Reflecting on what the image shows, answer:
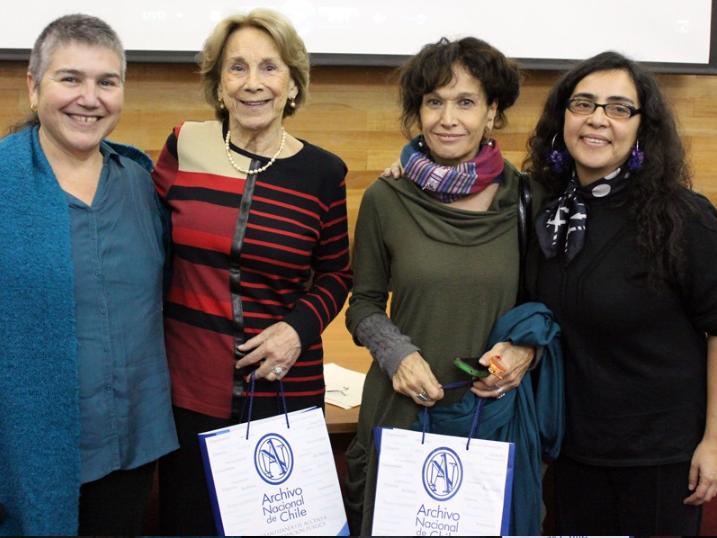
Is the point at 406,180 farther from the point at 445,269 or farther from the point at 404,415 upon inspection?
the point at 404,415

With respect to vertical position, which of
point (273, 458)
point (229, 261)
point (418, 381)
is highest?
point (229, 261)

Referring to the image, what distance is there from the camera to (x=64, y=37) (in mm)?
1496

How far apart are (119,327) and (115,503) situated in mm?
349

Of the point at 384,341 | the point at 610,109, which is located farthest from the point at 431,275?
the point at 610,109

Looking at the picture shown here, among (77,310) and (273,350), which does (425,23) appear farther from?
(77,310)

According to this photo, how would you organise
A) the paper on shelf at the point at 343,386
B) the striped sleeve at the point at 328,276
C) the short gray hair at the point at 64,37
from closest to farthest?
the short gray hair at the point at 64,37 → the striped sleeve at the point at 328,276 → the paper on shelf at the point at 343,386

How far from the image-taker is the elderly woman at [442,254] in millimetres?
1672

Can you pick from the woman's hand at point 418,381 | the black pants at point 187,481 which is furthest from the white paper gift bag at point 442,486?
the black pants at point 187,481

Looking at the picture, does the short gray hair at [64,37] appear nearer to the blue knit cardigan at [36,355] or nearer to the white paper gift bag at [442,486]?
the blue knit cardigan at [36,355]

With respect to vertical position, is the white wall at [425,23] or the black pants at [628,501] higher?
the white wall at [425,23]

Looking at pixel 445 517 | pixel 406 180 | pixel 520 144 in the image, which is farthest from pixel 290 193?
pixel 520 144

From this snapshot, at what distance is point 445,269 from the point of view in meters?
1.66

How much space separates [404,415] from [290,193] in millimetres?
526

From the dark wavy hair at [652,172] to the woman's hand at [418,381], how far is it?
473 mm
